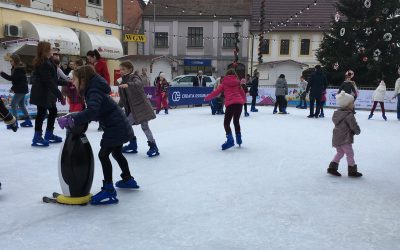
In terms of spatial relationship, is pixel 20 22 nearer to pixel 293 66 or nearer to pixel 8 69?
pixel 8 69

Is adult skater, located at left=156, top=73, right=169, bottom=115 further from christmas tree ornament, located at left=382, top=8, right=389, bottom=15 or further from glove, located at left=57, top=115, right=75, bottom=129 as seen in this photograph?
christmas tree ornament, located at left=382, top=8, right=389, bottom=15

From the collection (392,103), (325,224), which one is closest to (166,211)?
(325,224)

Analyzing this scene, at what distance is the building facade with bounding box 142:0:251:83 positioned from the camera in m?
39.5

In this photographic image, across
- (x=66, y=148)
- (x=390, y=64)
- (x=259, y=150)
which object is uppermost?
(x=390, y=64)

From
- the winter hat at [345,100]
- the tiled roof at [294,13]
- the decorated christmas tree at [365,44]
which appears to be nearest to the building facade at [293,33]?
the tiled roof at [294,13]

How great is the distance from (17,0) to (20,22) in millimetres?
876

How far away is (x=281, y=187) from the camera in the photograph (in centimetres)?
488

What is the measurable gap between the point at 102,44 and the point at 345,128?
17.8 m

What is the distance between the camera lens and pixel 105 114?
4.02m

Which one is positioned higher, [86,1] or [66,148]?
[86,1]

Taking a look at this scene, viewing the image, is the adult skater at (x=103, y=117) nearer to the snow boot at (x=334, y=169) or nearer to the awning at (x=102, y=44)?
the snow boot at (x=334, y=169)

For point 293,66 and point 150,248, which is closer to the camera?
point 150,248

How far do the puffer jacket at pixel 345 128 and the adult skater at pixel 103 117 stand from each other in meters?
2.79

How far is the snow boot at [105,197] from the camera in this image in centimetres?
405
